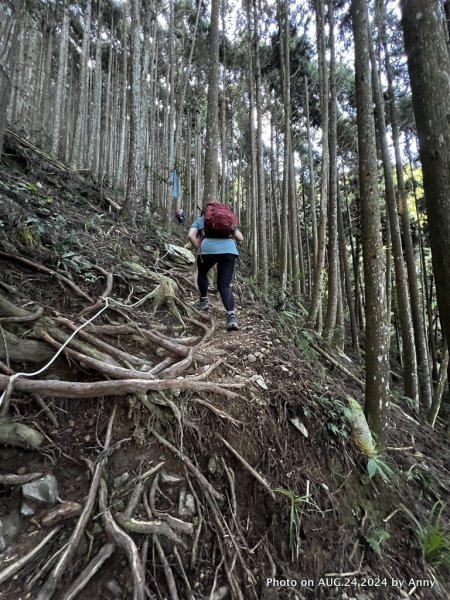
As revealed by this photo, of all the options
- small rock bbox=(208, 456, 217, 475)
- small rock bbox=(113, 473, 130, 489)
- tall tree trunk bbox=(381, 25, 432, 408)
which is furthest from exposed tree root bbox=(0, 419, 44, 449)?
tall tree trunk bbox=(381, 25, 432, 408)

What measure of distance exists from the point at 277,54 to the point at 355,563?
12.5 meters

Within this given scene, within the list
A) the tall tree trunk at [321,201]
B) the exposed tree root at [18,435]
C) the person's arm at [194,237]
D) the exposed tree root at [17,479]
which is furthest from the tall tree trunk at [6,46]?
the tall tree trunk at [321,201]

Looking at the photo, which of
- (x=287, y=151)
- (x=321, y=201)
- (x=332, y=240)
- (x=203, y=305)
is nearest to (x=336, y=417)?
(x=203, y=305)

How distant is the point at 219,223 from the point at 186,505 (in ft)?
9.03

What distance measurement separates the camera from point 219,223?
3.61m

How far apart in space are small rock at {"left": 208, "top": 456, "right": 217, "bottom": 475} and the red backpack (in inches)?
94.4

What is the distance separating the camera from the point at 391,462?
3.42m

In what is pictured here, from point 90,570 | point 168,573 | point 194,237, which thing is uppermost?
point 194,237

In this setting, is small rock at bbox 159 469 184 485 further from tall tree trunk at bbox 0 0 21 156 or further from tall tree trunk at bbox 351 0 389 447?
tall tree trunk at bbox 351 0 389 447

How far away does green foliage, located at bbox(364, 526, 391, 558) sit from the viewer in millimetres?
2336

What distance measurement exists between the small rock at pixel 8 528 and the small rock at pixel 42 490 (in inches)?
4.0

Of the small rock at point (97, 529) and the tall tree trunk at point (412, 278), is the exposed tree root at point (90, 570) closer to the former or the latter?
A: the small rock at point (97, 529)

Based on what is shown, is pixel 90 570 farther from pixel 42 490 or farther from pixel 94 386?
pixel 94 386

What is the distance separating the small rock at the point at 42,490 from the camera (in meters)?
1.81
